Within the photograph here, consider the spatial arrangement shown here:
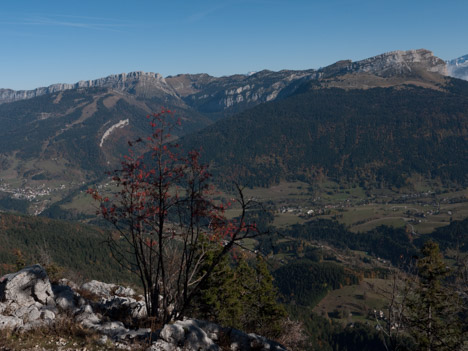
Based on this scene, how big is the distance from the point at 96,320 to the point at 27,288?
511cm

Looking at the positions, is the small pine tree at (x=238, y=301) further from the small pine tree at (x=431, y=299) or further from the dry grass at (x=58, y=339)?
the dry grass at (x=58, y=339)

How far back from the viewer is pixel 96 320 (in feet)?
64.5

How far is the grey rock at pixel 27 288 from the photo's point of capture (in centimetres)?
2022

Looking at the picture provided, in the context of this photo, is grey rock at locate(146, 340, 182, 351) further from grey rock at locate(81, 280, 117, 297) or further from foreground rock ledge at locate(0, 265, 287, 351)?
grey rock at locate(81, 280, 117, 297)

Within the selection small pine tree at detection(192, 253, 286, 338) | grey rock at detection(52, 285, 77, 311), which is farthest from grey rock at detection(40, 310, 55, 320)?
small pine tree at detection(192, 253, 286, 338)

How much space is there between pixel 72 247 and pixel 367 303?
149 meters

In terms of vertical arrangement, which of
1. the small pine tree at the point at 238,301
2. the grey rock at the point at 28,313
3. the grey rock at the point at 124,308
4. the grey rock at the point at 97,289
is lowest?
the small pine tree at the point at 238,301

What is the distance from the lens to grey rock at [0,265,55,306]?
2022cm

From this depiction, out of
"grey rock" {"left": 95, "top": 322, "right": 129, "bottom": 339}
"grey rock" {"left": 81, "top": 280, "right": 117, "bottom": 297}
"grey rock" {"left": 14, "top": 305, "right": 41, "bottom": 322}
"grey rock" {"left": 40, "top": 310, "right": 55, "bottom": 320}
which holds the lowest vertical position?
"grey rock" {"left": 81, "top": 280, "right": 117, "bottom": 297}

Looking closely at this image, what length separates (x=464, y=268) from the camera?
1762 cm

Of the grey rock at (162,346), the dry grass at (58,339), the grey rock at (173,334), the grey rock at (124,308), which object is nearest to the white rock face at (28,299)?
the dry grass at (58,339)

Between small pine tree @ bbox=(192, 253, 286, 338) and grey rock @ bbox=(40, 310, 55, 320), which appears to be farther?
small pine tree @ bbox=(192, 253, 286, 338)

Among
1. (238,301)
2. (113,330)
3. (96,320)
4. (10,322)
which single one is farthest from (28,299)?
(238,301)

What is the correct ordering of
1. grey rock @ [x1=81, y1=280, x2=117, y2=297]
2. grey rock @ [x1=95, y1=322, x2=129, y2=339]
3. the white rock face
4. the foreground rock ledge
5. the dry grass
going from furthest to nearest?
grey rock @ [x1=81, y1=280, x2=117, y2=297] → the white rock face → grey rock @ [x1=95, y1=322, x2=129, y2=339] → the foreground rock ledge → the dry grass
